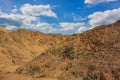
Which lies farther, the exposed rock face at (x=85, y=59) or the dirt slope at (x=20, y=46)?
the dirt slope at (x=20, y=46)

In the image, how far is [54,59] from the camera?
64.6ft

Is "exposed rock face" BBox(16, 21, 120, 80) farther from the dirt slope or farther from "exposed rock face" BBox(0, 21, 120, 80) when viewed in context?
the dirt slope

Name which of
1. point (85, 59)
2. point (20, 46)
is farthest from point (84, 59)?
point (20, 46)

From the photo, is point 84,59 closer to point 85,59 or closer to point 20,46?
point 85,59

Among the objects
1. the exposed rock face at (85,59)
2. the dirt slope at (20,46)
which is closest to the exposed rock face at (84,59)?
the exposed rock face at (85,59)

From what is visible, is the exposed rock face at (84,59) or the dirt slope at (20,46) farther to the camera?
the dirt slope at (20,46)

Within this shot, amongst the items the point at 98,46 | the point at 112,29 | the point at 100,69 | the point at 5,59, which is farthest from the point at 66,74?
the point at 5,59

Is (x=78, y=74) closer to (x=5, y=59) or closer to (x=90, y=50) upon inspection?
(x=90, y=50)

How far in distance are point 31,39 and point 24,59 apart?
2115 centimetres

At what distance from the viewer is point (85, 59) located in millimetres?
17750

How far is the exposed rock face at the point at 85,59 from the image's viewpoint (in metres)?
15.9

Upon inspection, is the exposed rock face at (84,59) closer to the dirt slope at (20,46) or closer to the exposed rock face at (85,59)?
the exposed rock face at (85,59)

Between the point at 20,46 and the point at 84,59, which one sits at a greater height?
the point at 20,46

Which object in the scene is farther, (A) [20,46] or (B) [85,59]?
(A) [20,46]
